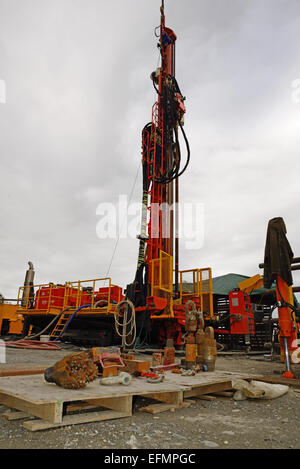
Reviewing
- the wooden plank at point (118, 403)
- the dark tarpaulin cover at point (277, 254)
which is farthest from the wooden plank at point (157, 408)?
the dark tarpaulin cover at point (277, 254)

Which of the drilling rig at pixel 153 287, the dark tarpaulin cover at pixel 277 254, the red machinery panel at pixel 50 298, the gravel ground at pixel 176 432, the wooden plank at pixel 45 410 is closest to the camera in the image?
the gravel ground at pixel 176 432

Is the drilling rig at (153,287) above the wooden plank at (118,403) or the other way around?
above

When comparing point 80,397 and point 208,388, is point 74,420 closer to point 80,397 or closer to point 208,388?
point 80,397

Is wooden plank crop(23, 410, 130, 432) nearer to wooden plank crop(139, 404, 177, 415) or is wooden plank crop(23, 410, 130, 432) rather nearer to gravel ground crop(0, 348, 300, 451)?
gravel ground crop(0, 348, 300, 451)

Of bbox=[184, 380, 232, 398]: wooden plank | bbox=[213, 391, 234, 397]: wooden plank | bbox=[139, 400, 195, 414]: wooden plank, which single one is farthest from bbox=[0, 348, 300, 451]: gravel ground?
bbox=[213, 391, 234, 397]: wooden plank

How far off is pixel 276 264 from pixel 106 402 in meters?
3.60

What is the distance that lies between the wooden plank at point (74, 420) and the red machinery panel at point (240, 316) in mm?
9156

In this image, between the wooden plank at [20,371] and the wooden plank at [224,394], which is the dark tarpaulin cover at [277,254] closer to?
the wooden plank at [224,394]

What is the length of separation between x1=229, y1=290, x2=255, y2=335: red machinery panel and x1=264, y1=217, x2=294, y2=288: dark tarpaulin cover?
6.10m

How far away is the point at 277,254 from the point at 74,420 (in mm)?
4040

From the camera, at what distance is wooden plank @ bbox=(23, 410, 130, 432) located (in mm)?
2079

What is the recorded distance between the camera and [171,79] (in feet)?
48.9

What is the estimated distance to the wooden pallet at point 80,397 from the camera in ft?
7.11
